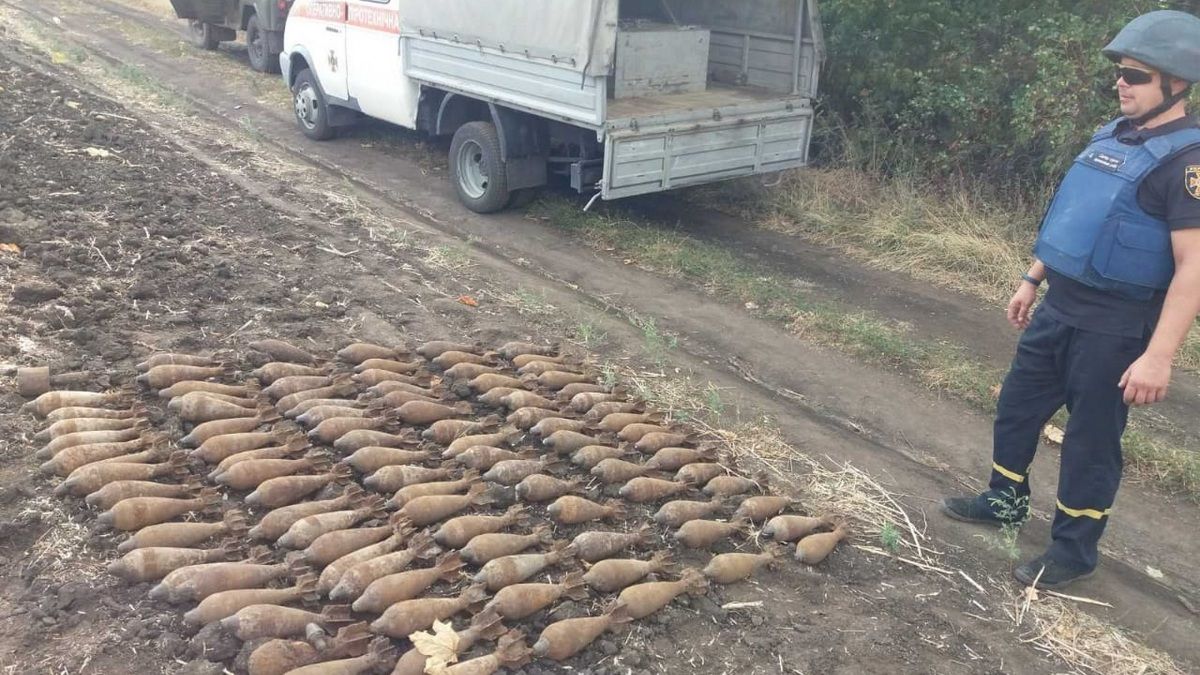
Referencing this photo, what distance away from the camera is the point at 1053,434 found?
17.9ft

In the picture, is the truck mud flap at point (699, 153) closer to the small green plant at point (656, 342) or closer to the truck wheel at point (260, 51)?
the small green plant at point (656, 342)

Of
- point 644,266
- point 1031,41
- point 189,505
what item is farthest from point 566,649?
point 1031,41

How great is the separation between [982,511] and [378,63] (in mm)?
7615

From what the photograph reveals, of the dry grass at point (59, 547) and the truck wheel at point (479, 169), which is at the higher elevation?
the truck wheel at point (479, 169)

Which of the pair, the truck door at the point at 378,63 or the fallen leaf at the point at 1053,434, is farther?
the truck door at the point at 378,63

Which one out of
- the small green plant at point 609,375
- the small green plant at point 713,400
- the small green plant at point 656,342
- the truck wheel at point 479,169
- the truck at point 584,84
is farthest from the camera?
the truck wheel at point 479,169

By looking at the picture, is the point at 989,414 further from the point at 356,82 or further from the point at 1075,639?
the point at 356,82

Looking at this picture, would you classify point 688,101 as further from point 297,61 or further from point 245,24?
point 245,24

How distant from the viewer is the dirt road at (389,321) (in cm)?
355

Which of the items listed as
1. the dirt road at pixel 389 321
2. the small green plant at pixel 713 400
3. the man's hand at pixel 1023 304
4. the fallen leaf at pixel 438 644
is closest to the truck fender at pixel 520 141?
the dirt road at pixel 389 321

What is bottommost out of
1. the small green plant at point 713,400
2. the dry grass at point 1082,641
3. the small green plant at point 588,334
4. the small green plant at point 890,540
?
the dry grass at point 1082,641

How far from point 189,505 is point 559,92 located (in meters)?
4.73

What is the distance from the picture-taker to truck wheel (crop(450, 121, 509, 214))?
873 centimetres

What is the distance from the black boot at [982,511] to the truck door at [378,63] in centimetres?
685
